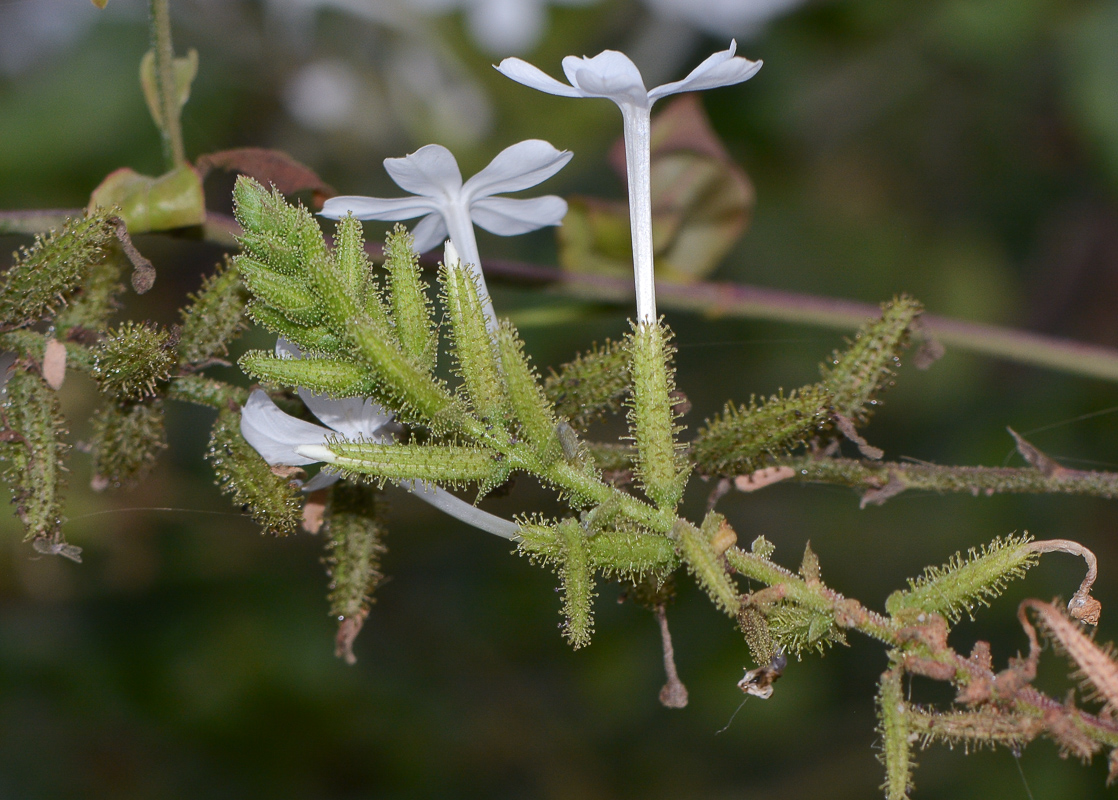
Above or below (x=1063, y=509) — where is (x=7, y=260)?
above

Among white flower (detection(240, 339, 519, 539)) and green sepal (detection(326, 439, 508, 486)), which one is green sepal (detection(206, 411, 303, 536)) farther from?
green sepal (detection(326, 439, 508, 486))

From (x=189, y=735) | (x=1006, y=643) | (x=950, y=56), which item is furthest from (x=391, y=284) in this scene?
(x=950, y=56)

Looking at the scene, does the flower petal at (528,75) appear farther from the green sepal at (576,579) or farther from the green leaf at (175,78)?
the green leaf at (175,78)

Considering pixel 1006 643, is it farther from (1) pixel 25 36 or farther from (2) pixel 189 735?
(1) pixel 25 36

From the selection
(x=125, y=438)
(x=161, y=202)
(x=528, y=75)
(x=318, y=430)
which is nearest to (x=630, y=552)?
(x=318, y=430)

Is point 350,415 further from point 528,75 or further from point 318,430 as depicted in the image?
point 528,75

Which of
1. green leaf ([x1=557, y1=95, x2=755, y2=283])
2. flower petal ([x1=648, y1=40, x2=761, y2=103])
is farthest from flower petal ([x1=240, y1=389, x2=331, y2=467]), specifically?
green leaf ([x1=557, y1=95, x2=755, y2=283])

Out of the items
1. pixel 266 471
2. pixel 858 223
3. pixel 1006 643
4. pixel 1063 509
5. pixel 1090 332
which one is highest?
pixel 858 223
